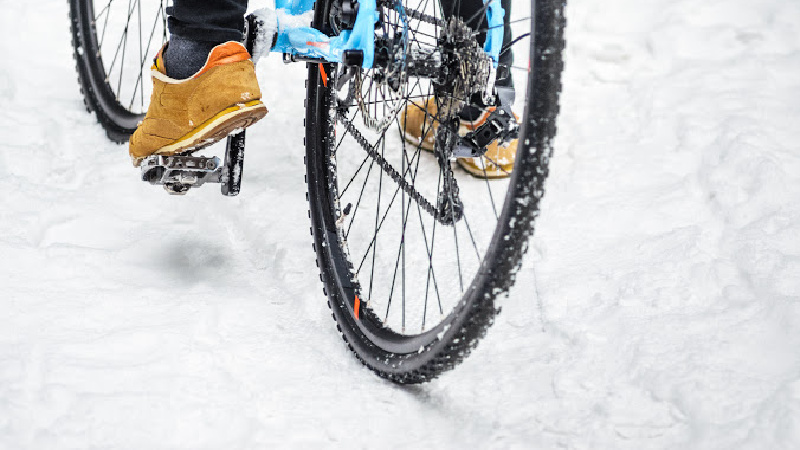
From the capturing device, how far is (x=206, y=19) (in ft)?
4.48

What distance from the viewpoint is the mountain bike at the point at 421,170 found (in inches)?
39.2

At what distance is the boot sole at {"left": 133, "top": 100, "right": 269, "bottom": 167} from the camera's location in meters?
1.36

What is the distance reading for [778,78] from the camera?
2125 millimetres

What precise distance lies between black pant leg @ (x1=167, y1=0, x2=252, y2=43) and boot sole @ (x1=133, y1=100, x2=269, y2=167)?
17 cm

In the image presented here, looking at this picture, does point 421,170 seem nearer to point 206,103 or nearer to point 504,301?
point 206,103

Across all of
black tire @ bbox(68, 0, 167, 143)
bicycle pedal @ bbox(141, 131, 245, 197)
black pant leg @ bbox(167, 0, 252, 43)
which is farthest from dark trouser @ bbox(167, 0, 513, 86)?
black tire @ bbox(68, 0, 167, 143)

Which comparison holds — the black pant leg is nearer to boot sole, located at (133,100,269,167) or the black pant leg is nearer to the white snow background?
boot sole, located at (133,100,269,167)

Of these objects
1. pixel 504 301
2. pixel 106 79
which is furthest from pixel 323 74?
pixel 106 79

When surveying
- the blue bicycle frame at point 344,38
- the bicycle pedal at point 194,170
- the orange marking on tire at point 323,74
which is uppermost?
the blue bicycle frame at point 344,38

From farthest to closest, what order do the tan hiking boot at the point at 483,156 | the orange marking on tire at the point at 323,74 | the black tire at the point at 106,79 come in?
the black tire at the point at 106,79, the tan hiking boot at the point at 483,156, the orange marking on tire at the point at 323,74

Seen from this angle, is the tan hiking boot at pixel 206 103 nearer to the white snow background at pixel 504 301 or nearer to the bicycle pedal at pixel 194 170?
the bicycle pedal at pixel 194 170

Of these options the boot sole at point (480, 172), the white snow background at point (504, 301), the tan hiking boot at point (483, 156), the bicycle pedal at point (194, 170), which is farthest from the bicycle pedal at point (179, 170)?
the boot sole at point (480, 172)

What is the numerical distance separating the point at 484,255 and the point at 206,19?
0.77 metres

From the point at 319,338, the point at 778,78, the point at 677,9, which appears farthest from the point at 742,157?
the point at 319,338
